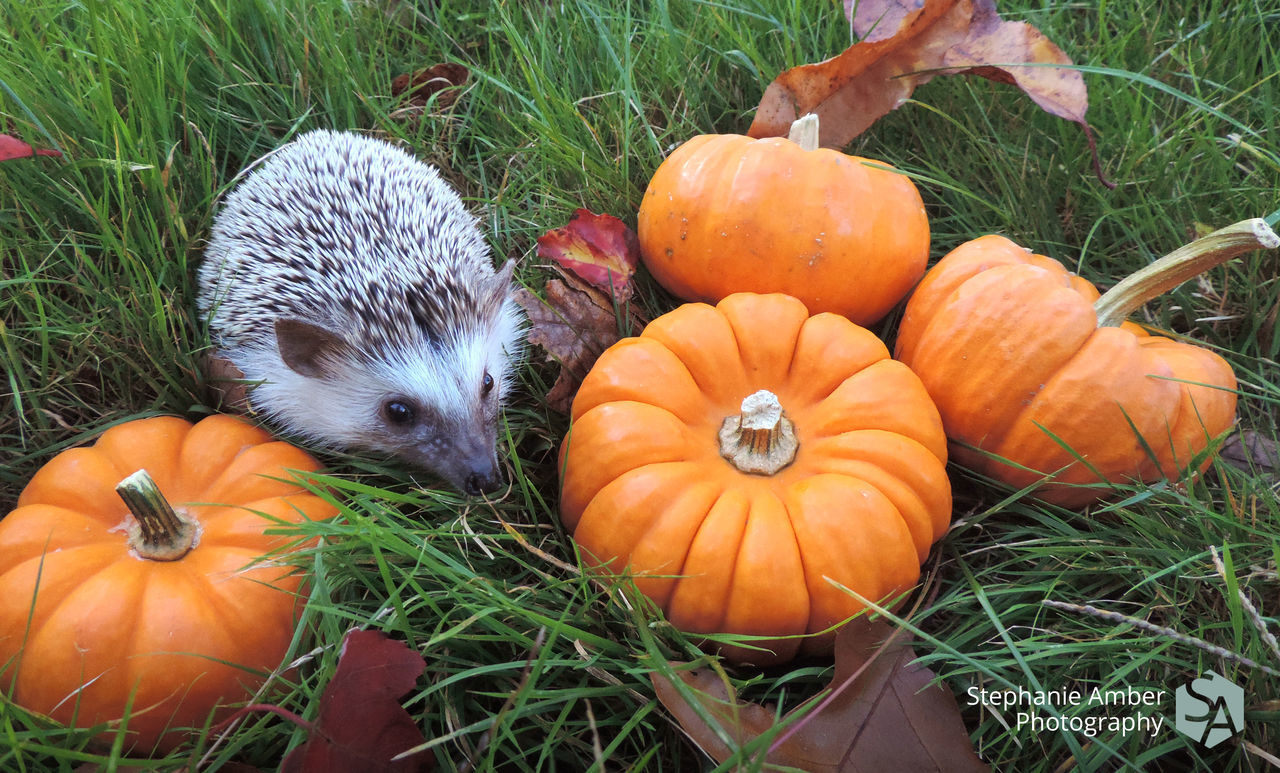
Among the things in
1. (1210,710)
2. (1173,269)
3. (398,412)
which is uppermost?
(1173,269)

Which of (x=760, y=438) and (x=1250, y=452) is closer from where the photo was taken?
(x=760, y=438)

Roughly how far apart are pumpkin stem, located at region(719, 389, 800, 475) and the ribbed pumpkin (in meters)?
0.63

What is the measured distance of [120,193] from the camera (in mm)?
2895

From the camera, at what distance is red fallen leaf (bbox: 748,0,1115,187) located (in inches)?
125

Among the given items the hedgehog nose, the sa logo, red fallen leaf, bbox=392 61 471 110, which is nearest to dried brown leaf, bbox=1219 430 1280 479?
the sa logo

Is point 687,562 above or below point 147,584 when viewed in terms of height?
below

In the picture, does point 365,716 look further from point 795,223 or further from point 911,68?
point 911,68

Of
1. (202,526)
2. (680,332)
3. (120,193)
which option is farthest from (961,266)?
(120,193)

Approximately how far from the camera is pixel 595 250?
10.6ft

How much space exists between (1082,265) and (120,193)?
3.77m

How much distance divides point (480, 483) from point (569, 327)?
0.67 m

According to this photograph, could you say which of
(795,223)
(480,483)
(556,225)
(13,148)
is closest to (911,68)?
(795,223)

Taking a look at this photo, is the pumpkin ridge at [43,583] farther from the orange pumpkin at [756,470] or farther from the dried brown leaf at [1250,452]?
the dried brown leaf at [1250,452]

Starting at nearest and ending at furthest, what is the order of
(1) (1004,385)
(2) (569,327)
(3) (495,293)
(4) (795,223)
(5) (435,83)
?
1. (1) (1004,385)
2. (4) (795,223)
3. (2) (569,327)
4. (3) (495,293)
5. (5) (435,83)
